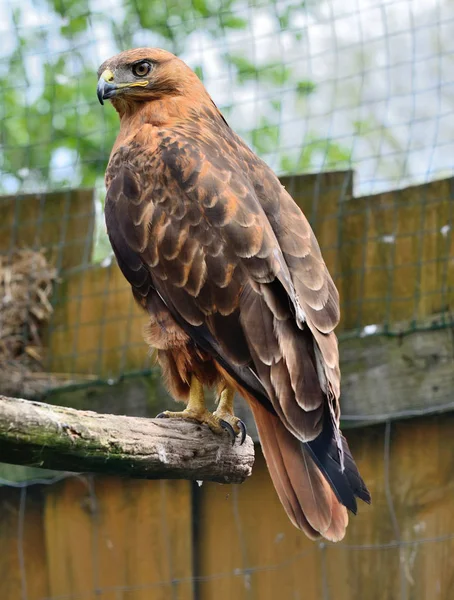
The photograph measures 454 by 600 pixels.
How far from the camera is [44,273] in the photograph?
16.0 feet

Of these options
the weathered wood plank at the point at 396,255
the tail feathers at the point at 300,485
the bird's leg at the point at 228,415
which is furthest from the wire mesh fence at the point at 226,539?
the tail feathers at the point at 300,485

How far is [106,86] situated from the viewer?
4.11m

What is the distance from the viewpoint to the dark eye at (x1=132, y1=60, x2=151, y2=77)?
4.20 meters

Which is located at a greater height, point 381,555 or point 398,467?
point 398,467

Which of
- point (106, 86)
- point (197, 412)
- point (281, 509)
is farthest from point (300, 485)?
point (106, 86)

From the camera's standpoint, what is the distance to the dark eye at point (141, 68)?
420 cm

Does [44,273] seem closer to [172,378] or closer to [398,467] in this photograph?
[172,378]

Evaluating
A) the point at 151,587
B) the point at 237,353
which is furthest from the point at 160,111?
the point at 151,587

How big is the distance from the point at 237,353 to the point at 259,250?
36cm

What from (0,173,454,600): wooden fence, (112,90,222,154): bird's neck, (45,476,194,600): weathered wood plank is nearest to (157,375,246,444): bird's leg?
(0,173,454,600): wooden fence

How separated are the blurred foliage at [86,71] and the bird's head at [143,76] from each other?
86cm

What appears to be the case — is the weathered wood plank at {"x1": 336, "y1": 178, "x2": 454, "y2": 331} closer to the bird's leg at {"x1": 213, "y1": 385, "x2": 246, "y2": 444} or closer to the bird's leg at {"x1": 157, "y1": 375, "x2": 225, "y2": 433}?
the bird's leg at {"x1": 213, "y1": 385, "x2": 246, "y2": 444}

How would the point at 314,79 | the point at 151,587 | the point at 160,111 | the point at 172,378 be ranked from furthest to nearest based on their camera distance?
the point at 314,79 < the point at 151,587 < the point at 160,111 < the point at 172,378

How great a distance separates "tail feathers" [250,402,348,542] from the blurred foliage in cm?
209
